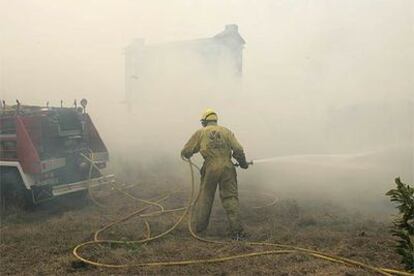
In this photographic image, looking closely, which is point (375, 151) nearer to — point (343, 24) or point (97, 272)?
point (343, 24)

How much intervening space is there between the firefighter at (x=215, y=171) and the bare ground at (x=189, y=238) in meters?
0.28

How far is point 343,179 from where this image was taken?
9117mm

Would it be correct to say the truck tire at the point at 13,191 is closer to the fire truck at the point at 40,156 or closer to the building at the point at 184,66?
the fire truck at the point at 40,156

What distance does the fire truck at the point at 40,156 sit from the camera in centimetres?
721

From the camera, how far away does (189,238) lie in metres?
5.90

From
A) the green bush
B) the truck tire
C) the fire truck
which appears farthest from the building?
the green bush

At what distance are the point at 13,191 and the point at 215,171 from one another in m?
3.17

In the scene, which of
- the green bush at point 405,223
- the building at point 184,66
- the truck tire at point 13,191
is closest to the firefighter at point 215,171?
the green bush at point 405,223

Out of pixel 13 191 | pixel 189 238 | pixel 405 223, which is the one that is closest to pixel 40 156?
pixel 13 191

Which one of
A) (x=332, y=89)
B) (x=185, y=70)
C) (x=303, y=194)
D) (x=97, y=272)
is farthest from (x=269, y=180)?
(x=97, y=272)

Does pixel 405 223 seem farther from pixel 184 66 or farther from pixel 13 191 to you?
pixel 184 66

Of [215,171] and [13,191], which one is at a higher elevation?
[215,171]

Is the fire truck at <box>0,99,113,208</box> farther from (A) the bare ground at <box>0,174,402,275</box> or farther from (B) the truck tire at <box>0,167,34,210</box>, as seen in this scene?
(A) the bare ground at <box>0,174,402,275</box>

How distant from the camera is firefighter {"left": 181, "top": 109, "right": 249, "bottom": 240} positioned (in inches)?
238
